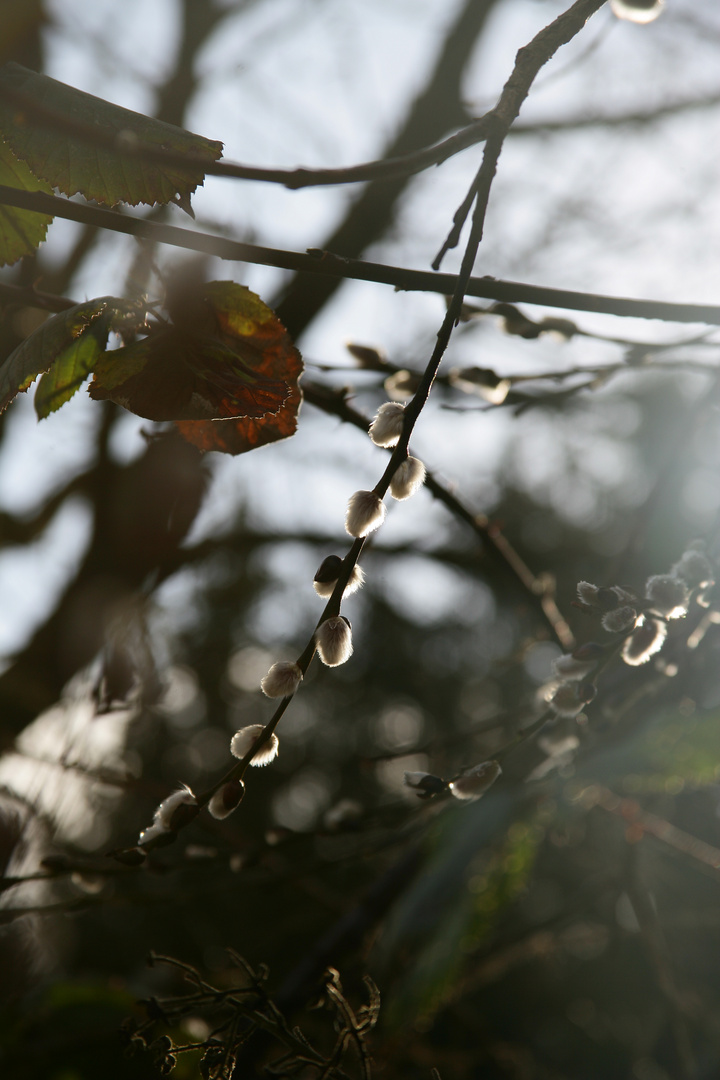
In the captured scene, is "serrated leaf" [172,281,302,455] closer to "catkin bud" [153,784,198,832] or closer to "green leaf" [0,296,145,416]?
"green leaf" [0,296,145,416]

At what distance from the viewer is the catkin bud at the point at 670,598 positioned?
1.62ft

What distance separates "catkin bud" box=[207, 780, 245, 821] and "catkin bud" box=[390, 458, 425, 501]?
0.21m

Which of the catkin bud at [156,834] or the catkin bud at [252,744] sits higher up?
the catkin bud at [252,744]

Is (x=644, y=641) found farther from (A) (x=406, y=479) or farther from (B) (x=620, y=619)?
(A) (x=406, y=479)

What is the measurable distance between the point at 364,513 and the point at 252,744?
160 millimetres

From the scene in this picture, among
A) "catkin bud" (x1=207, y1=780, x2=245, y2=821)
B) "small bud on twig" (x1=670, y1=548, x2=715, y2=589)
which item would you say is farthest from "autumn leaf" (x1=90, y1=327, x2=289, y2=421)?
"small bud on twig" (x1=670, y1=548, x2=715, y2=589)

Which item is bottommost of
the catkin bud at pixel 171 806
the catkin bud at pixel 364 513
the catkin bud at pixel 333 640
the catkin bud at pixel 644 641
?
the catkin bud at pixel 171 806

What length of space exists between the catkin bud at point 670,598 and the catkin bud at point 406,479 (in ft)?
0.75

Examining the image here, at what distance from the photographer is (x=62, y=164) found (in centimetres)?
43

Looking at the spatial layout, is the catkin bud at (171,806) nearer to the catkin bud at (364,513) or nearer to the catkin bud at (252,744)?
the catkin bud at (252,744)

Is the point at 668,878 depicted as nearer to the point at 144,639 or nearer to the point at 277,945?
the point at 277,945

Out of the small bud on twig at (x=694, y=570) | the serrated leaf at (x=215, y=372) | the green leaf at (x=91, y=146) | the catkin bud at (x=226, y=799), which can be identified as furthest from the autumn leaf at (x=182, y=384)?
the small bud on twig at (x=694, y=570)

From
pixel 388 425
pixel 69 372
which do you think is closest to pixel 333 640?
pixel 388 425

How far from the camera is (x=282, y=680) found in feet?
1.29
